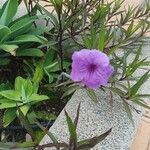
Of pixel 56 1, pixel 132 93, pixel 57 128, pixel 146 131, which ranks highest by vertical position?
pixel 56 1

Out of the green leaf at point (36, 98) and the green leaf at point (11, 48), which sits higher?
the green leaf at point (11, 48)

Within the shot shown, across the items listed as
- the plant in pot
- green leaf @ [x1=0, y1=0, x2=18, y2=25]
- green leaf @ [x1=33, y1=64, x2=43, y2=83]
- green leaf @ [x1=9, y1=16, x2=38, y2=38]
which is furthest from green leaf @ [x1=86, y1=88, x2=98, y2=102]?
green leaf @ [x1=0, y1=0, x2=18, y2=25]

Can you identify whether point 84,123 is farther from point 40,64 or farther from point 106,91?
point 40,64

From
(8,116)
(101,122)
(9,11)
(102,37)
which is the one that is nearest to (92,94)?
(101,122)

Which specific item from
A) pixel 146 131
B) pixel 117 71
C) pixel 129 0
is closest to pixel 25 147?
pixel 117 71

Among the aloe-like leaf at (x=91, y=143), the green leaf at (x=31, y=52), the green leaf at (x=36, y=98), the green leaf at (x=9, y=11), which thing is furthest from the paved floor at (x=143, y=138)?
the green leaf at (x=9, y=11)

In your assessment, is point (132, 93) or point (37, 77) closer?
point (132, 93)

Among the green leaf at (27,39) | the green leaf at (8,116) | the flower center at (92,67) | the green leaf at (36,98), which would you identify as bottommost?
the green leaf at (8,116)

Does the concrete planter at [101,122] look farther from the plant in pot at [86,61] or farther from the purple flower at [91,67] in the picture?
the purple flower at [91,67]
